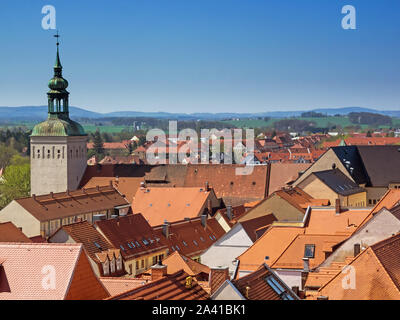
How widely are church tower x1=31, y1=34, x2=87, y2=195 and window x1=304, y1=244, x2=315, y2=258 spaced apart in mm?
48992

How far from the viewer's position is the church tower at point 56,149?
83188 millimetres

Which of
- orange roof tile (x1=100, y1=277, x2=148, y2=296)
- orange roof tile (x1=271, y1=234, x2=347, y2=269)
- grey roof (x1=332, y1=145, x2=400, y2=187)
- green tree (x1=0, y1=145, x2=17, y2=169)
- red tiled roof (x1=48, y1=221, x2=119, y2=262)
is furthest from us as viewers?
green tree (x1=0, y1=145, x2=17, y2=169)

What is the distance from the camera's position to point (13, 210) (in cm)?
6712

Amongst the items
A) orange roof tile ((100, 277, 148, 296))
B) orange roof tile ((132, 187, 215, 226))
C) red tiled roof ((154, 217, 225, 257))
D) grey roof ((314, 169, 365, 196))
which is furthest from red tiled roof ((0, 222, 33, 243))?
grey roof ((314, 169, 365, 196))

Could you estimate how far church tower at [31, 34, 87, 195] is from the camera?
273ft

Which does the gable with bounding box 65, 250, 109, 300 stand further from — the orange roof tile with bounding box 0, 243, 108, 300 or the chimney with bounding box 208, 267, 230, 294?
the chimney with bounding box 208, 267, 230, 294

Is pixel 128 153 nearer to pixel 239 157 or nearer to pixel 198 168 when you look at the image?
pixel 239 157

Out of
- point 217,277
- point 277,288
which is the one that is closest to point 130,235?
point 217,277

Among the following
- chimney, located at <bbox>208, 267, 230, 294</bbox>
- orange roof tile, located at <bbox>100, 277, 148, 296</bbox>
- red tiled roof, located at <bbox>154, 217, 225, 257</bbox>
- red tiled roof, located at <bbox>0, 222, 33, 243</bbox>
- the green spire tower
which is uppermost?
the green spire tower

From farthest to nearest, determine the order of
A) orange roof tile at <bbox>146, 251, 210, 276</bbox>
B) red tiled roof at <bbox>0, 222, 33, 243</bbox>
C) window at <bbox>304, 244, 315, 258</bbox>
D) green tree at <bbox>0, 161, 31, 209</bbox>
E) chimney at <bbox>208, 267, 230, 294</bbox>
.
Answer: green tree at <bbox>0, 161, 31, 209</bbox> → red tiled roof at <bbox>0, 222, 33, 243</bbox> → orange roof tile at <bbox>146, 251, 210, 276</bbox> → window at <bbox>304, 244, 315, 258</bbox> → chimney at <bbox>208, 267, 230, 294</bbox>
